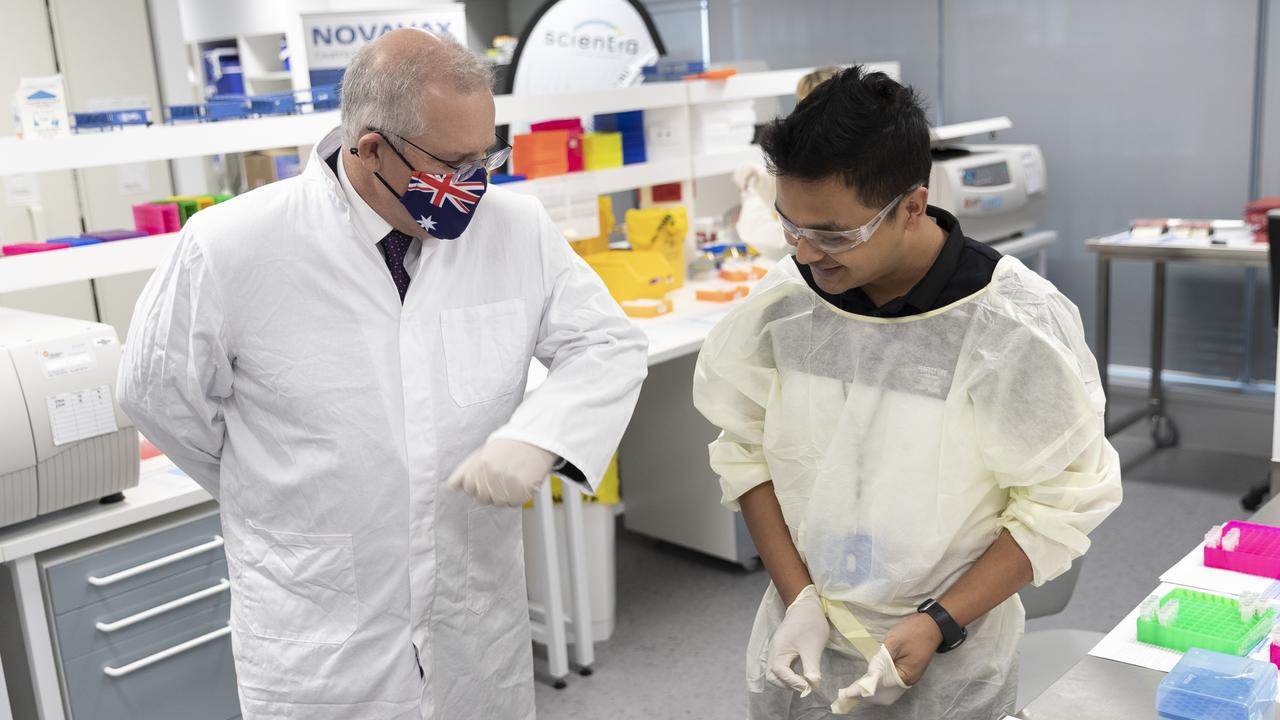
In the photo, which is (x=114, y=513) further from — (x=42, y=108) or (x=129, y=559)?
(x=42, y=108)

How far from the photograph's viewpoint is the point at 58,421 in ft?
6.67

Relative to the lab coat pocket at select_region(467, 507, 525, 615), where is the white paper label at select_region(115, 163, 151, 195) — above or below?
above

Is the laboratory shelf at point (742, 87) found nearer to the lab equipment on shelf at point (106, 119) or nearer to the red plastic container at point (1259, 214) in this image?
the red plastic container at point (1259, 214)

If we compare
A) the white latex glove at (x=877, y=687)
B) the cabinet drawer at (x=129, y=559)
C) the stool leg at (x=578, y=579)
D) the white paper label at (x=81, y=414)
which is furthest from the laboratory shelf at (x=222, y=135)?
the white latex glove at (x=877, y=687)

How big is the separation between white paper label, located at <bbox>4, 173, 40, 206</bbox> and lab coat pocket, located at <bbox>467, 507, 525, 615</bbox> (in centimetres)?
405

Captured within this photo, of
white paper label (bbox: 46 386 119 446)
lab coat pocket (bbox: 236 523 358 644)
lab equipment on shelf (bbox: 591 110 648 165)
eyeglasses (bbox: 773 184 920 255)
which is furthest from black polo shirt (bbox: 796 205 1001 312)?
lab equipment on shelf (bbox: 591 110 648 165)

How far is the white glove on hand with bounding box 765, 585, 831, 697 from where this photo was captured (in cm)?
131

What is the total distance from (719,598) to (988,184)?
201cm

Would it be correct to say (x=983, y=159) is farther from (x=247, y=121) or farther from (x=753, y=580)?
(x=247, y=121)

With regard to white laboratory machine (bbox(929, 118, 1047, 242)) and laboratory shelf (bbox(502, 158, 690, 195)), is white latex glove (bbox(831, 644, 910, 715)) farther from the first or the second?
white laboratory machine (bbox(929, 118, 1047, 242))

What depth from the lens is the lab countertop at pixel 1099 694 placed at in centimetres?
123

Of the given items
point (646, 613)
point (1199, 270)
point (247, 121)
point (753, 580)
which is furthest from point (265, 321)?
point (1199, 270)

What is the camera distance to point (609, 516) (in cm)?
320

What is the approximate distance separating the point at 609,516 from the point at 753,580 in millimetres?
634
